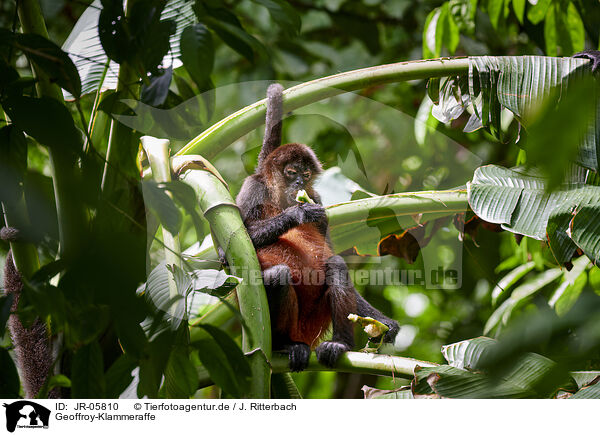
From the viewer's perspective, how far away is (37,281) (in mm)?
696

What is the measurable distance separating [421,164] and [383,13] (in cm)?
50

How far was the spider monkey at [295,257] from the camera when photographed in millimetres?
1043

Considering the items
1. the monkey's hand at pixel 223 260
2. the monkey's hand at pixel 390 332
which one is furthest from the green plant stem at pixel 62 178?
the monkey's hand at pixel 390 332

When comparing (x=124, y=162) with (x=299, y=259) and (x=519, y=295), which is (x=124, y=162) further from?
(x=519, y=295)

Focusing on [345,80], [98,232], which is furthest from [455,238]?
[98,232]

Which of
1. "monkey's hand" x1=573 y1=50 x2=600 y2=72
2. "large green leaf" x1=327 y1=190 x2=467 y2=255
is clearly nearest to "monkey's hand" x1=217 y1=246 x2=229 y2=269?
"large green leaf" x1=327 y1=190 x2=467 y2=255

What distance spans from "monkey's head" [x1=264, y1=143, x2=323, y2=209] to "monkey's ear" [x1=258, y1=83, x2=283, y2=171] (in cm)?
1

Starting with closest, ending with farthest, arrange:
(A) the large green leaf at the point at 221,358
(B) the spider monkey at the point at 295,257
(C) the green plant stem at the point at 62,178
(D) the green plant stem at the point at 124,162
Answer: (C) the green plant stem at the point at 62,178
(A) the large green leaf at the point at 221,358
(D) the green plant stem at the point at 124,162
(B) the spider monkey at the point at 295,257

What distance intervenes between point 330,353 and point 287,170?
1.20 feet

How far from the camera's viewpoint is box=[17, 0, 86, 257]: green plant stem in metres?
0.71

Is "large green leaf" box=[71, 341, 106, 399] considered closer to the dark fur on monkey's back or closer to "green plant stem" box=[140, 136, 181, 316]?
"green plant stem" box=[140, 136, 181, 316]

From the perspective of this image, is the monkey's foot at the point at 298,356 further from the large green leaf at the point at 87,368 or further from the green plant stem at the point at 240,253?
the large green leaf at the point at 87,368

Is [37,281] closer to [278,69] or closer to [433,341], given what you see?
[278,69]

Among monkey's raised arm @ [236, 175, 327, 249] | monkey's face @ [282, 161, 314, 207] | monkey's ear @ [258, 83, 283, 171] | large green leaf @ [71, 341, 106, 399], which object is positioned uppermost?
monkey's ear @ [258, 83, 283, 171]
